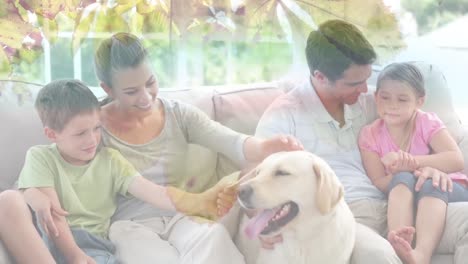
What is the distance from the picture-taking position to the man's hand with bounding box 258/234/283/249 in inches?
51.5

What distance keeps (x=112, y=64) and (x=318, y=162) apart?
474mm

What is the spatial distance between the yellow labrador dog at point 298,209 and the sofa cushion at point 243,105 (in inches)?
6.0

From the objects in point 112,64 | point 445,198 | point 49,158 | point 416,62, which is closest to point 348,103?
point 416,62

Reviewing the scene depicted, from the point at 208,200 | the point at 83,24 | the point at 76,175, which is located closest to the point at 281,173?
the point at 208,200

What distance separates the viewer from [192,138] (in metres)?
1.41

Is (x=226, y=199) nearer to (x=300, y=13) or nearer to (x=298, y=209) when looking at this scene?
(x=298, y=209)

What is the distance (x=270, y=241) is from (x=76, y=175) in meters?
0.42

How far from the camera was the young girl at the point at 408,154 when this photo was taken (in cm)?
A: 146

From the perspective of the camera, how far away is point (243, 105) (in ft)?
4.80

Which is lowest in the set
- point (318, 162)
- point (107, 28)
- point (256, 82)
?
point (318, 162)

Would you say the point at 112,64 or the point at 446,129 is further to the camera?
the point at 446,129

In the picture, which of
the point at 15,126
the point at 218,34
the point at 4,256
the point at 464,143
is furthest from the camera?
the point at 464,143

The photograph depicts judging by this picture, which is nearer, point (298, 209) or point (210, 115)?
point (298, 209)

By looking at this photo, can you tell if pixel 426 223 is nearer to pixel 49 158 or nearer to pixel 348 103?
pixel 348 103
